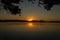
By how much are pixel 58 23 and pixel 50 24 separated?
93mm

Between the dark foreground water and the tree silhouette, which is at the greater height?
the tree silhouette

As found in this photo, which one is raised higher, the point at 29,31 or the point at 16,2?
the point at 16,2

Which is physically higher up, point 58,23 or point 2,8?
point 2,8

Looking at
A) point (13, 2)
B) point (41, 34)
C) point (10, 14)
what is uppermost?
point (13, 2)

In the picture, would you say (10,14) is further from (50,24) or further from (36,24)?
(50,24)

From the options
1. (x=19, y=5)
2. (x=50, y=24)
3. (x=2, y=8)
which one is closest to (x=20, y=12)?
(x=19, y=5)

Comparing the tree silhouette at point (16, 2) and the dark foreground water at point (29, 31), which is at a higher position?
the tree silhouette at point (16, 2)

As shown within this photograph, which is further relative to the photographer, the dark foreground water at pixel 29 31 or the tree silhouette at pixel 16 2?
the dark foreground water at pixel 29 31

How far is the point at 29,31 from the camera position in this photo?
2.23 metres

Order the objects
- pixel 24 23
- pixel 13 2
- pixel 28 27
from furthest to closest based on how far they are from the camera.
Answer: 1. pixel 28 27
2. pixel 24 23
3. pixel 13 2

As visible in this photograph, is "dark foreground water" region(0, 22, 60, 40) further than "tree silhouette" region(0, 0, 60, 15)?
Yes

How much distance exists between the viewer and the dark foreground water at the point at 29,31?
6.88 feet

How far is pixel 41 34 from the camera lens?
89.0 inches

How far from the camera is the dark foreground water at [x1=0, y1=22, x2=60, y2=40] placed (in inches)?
82.6
